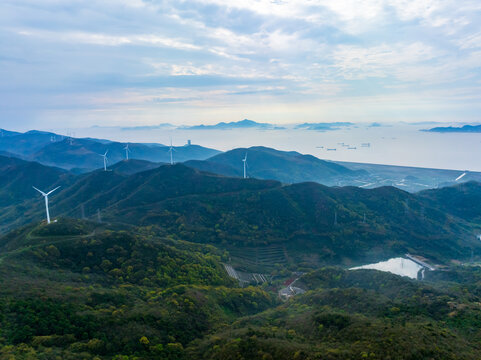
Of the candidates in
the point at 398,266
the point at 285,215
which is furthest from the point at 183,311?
the point at 285,215

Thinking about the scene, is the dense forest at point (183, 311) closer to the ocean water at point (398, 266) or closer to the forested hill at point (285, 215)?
the ocean water at point (398, 266)

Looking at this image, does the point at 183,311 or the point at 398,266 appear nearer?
the point at 183,311

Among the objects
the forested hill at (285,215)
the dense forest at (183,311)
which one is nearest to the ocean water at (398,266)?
the forested hill at (285,215)

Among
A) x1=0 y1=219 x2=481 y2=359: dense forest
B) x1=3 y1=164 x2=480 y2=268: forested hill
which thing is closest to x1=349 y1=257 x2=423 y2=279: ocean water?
x1=3 y1=164 x2=480 y2=268: forested hill

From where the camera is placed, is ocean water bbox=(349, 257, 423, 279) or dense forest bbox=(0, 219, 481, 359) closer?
dense forest bbox=(0, 219, 481, 359)

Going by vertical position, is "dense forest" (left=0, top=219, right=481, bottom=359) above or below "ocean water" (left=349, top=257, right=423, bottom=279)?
above

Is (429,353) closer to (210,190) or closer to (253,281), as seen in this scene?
(253,281)

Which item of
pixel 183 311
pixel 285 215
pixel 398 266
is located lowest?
pixel 398 266

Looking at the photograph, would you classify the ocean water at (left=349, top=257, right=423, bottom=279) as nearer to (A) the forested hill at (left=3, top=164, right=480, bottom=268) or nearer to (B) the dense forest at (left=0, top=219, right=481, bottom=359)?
(A) the forested hill at (left=3, top=164, right=480, bottom=268)

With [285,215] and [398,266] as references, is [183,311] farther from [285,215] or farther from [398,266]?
[285,215]

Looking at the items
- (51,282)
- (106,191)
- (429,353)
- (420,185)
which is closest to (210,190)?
(106,191)
